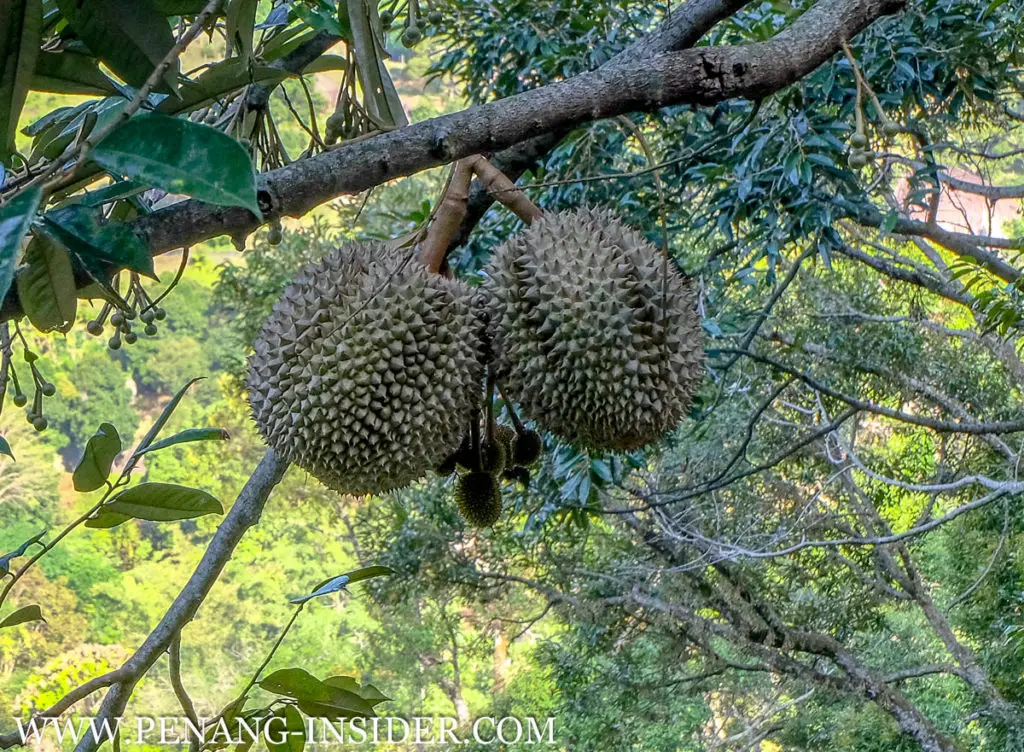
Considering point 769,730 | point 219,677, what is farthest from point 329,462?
point 219,677

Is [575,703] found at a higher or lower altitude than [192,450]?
lower

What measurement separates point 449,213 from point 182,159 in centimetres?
37

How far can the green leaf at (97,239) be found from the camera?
1.44 feet

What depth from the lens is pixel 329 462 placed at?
0.62m

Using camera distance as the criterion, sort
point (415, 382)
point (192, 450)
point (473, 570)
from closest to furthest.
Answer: point (415, 382) → point (473, 570) → point (192, 450)

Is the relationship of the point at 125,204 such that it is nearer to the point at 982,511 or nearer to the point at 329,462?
the point at 329,462

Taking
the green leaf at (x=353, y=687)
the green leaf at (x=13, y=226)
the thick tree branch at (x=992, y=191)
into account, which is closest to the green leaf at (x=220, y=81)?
the green leaf at (x=13, y=226)

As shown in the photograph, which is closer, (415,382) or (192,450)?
(415,382)

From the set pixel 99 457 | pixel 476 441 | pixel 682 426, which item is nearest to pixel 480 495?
pixel 476 441

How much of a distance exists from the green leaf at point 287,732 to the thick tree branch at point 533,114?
37 cm

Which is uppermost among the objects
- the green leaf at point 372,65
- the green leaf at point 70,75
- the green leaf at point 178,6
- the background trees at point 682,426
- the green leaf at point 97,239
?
the background trees at point 682,426

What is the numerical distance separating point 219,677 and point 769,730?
438 centimetres

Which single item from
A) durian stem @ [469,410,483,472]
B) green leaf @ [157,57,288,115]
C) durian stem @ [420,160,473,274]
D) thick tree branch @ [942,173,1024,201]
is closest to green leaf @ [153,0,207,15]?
green leaf @ [157,57,288,115]

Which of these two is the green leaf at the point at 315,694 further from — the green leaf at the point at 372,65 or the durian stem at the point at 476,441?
the green leaf at the point at 372,65
